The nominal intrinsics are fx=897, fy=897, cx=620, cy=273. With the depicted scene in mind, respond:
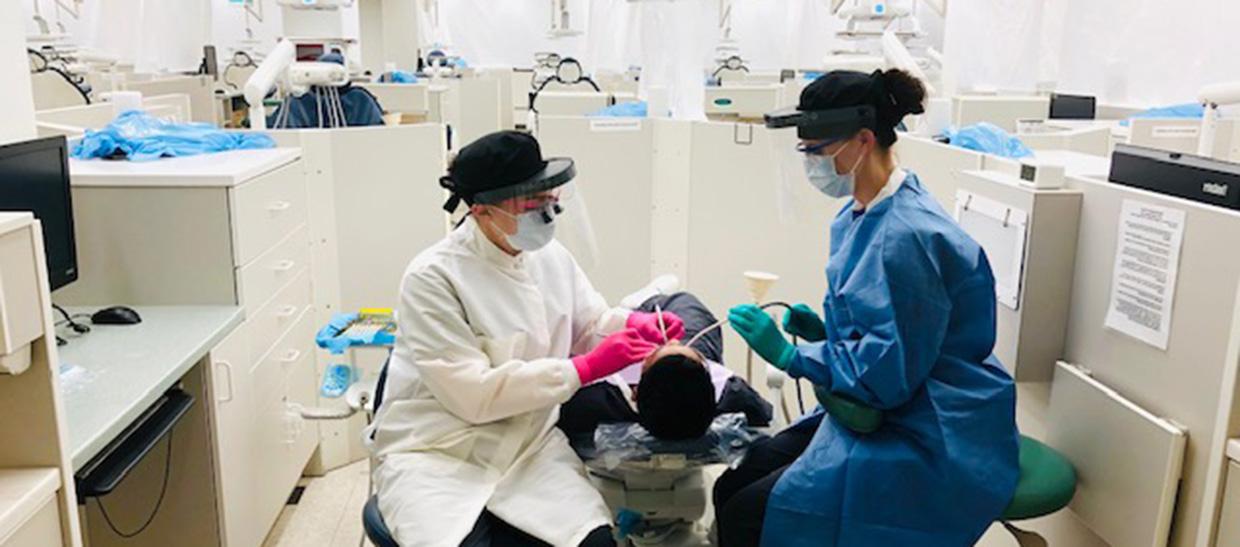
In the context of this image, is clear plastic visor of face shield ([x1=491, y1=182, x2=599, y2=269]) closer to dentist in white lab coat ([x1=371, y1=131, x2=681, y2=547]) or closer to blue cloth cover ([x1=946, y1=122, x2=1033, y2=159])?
dentist in white lab coat ([x1=371, y1=131, x2=681, y2=547])

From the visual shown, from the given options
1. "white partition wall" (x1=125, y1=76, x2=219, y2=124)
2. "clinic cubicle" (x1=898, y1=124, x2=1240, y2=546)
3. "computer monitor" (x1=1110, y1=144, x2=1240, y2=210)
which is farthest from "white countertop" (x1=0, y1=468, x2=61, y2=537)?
"white partition wall" (x1=125, y1=76, x2=219, y2=124)

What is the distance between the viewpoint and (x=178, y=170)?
223 cm

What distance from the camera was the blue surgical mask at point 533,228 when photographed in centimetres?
185

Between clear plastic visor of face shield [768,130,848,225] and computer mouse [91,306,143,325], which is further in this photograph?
computer mouse [91,306,143,325]

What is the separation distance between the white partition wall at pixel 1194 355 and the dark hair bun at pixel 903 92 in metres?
0.38

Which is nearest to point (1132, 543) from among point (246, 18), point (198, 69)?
point (198, 69)

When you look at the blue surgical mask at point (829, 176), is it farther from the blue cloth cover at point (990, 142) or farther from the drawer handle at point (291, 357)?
the drawer handle at point (291, 357)

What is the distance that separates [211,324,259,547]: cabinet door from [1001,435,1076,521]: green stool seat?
1.76 meters

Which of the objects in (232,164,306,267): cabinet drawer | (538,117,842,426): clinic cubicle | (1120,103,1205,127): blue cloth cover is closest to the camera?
(232,164,306,267): cabinet drawer

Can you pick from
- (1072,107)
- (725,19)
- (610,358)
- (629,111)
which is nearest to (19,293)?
(610,358)

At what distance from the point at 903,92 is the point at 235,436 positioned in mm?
1796

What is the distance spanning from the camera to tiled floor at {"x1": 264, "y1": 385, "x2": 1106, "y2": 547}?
1.92 metres

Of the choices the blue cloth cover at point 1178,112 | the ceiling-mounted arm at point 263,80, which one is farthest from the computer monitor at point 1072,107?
the ceiling-mounted arm at point 263,80

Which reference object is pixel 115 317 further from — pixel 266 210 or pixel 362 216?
pixel 362 216
